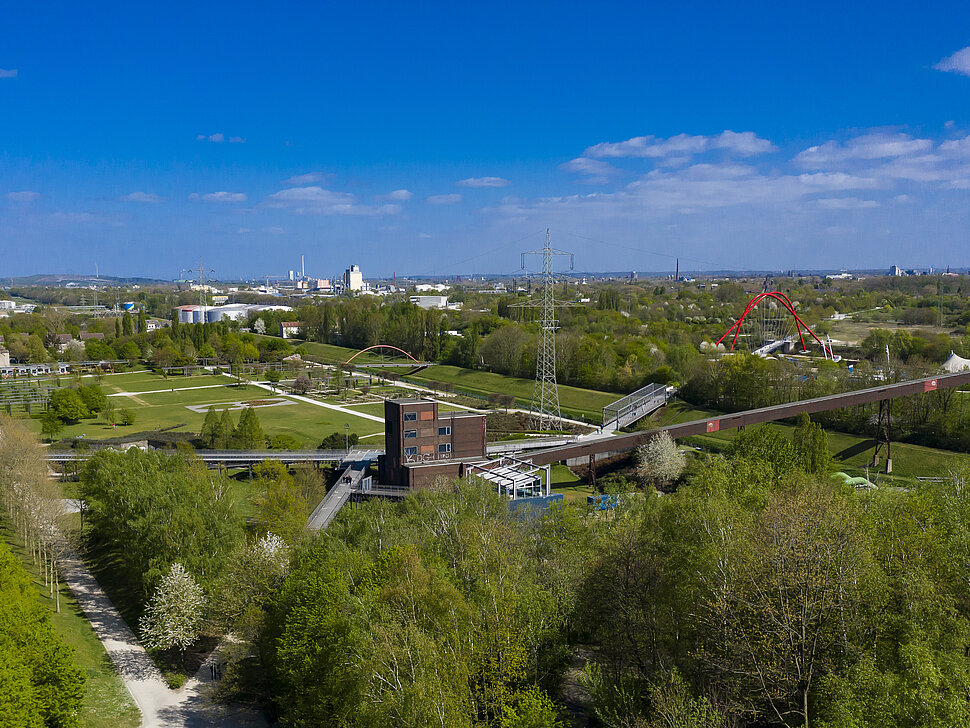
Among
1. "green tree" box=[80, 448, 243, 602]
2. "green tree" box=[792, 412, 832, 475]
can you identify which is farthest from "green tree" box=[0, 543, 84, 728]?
"green tree" box=[792, 412, 832, 475]

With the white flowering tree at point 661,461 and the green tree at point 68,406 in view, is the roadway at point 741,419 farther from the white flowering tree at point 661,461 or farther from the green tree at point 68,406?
the green tree at point 68,406

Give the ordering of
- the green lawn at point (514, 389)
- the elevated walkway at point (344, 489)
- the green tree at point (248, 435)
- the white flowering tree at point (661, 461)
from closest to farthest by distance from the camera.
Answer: the elevated walkway at point (344, 489) < the white flowering tree at point (661, 461) < the green tree at point (248, 435) < the green lawn at point (514, 389)

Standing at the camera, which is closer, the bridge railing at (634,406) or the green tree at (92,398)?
the bridge railing at (634,406)

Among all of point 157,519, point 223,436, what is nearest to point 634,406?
point 223,436

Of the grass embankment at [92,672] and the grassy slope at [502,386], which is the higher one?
the grassy slope at [502,386]

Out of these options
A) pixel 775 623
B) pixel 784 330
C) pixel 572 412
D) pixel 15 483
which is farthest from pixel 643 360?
pixel 775 623

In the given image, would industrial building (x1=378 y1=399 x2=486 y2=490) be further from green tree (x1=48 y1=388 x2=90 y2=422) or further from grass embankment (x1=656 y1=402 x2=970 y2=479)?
green tree (x1=48 y1=388 x2=90 y2=422)

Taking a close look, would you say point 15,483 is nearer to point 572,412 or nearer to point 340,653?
point 340,653

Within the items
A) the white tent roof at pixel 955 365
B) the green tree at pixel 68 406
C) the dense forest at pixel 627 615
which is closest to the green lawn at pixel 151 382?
the green tree at pixel 68 406
